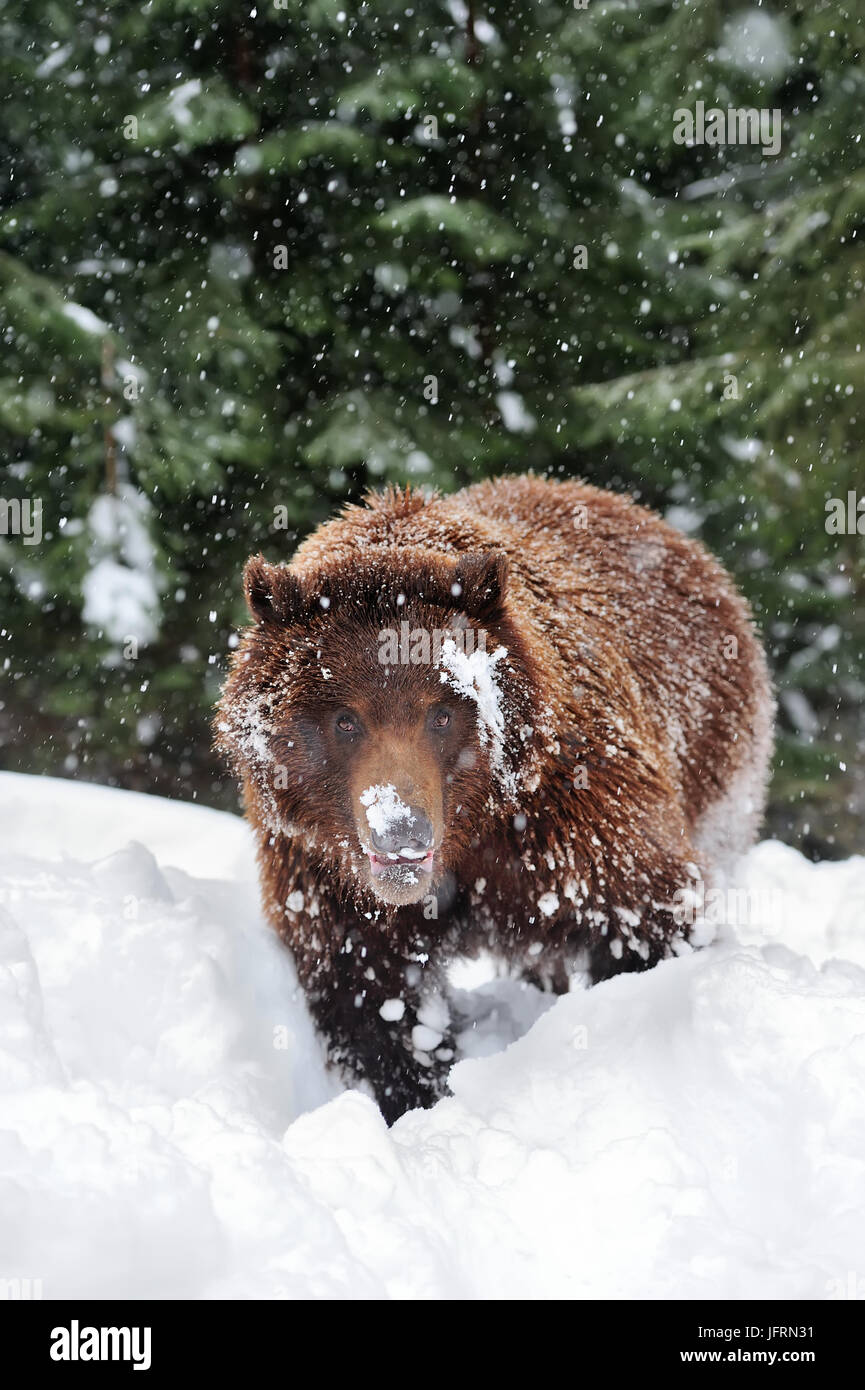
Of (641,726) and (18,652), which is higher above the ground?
(18,652)

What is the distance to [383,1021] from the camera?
13.2 ft

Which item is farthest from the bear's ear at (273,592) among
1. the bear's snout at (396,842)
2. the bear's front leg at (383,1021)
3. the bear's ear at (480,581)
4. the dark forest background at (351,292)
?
the dark forest background at (351,292)

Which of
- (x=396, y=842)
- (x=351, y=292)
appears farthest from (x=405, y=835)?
(x=351, y=292)

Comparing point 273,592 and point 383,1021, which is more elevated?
point 273,592

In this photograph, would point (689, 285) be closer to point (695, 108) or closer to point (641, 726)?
point (695, 108)

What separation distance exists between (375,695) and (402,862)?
557 mm

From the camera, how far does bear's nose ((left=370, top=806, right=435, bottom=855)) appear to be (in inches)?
123

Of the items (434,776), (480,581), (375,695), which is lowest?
(434,776)

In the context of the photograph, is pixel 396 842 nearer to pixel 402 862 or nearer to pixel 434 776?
pixel 402 862

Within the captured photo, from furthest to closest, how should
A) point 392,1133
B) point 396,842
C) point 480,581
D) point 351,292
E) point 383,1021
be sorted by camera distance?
point 351,292
point 383,1021
point 480,581
point 392,1133
point 396,842

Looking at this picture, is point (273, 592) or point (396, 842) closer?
point (396, 842)
